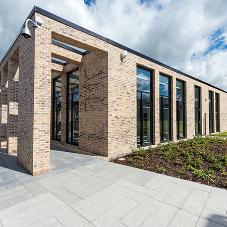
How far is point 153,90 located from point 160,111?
1.82m

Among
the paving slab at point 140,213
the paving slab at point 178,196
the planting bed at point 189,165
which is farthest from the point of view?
the planting bed at point 189,165

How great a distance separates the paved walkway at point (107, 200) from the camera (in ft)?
8.51

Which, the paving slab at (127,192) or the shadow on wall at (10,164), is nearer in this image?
the paving slab at (127,192)

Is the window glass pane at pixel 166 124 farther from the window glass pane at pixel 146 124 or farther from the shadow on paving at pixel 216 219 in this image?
the shadow on paving at pixel 216 219

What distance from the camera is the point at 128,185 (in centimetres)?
396

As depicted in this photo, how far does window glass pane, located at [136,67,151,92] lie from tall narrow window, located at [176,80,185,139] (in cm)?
390

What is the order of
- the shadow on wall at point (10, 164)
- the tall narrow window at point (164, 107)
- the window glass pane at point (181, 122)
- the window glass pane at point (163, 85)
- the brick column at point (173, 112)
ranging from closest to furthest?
the shadow on wall at point (10, 164)
the tall narrow window at point (164, 107)
the window glass pane at point (163, 85)
the brick column at point (173, 112)
the window glass pane at point (181, 122)

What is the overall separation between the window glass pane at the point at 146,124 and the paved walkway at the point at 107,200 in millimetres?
4676

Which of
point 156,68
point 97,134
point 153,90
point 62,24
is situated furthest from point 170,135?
point 62,24

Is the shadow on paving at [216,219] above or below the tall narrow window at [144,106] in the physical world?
below

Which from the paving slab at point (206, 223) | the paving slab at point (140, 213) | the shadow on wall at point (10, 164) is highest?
the paving slab at point (206, 223)

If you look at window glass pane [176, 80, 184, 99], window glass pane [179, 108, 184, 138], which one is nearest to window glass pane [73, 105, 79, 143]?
window glass pane [176, 80, 184, 99]

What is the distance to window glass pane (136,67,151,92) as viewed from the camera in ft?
29.8

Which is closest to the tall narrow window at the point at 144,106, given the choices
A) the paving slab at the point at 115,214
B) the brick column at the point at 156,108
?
the brick column at the point at 156,108
